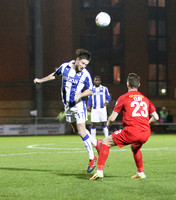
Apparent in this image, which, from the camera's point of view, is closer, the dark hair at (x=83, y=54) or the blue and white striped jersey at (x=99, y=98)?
the dark hair at (x=83, y=54)

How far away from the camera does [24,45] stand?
38094 millimetres

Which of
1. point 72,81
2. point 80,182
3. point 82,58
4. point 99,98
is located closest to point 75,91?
point 72,81

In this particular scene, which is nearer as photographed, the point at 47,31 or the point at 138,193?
the point at 138,193

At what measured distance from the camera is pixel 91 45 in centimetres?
3966

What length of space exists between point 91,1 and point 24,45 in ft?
24.0

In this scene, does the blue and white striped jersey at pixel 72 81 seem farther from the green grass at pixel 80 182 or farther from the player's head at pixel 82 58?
the green grass at pixel 80 182

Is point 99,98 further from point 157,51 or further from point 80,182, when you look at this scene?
point 157,51

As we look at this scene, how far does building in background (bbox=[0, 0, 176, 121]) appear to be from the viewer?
37719 millimetres

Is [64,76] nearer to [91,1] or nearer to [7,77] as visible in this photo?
[7,77]

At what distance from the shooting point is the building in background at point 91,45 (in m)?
37.7

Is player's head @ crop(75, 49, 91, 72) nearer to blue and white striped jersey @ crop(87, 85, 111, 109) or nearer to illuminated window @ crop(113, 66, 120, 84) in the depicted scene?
blue and white striped jersey @ crop(87, 85, 111, 109)

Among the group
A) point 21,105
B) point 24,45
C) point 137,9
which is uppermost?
point 137,9

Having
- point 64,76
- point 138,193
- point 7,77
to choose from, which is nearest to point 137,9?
point 7,77

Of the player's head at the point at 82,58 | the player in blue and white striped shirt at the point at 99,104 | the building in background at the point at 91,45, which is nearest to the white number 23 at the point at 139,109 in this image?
the player's head at the point at 82,58
